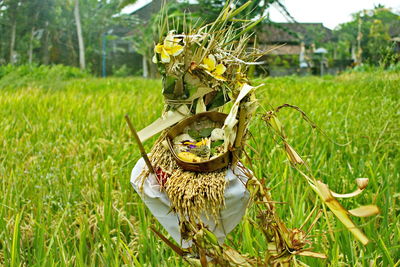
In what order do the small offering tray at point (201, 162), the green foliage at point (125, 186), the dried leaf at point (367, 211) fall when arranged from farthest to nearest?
the green foliage at point (125, 186) → the small offering tray at point (201, 162) → the dried leaf at point (367, 211)

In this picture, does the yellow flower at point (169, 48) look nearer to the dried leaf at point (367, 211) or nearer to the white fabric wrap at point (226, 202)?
the white fabric wrap at point (226, 202)

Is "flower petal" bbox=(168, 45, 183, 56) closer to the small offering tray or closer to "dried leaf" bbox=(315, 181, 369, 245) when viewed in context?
the small offering tray

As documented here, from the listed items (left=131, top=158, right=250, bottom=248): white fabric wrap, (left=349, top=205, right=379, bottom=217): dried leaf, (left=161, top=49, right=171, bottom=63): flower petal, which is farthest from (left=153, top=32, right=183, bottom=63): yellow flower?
(left=349, top=205, right=379, bottom=217): dried leaf

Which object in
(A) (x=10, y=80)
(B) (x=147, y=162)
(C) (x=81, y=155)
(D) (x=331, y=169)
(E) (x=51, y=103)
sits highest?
(B) (x=147, y=162)

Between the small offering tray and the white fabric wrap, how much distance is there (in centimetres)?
3

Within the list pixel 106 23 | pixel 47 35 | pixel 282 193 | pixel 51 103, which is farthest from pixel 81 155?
pixel 106 23

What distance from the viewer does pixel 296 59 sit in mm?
20219

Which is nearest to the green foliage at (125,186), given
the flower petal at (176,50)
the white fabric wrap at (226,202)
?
the white fabric wrap at (226,202)

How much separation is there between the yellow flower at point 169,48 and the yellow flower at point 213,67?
39 millimetres

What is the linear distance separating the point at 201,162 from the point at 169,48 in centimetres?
17

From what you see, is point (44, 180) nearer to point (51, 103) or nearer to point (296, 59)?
point (51, 103)

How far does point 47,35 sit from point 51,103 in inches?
777

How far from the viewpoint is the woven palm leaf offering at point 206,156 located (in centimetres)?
62

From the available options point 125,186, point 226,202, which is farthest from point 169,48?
point 125,186
